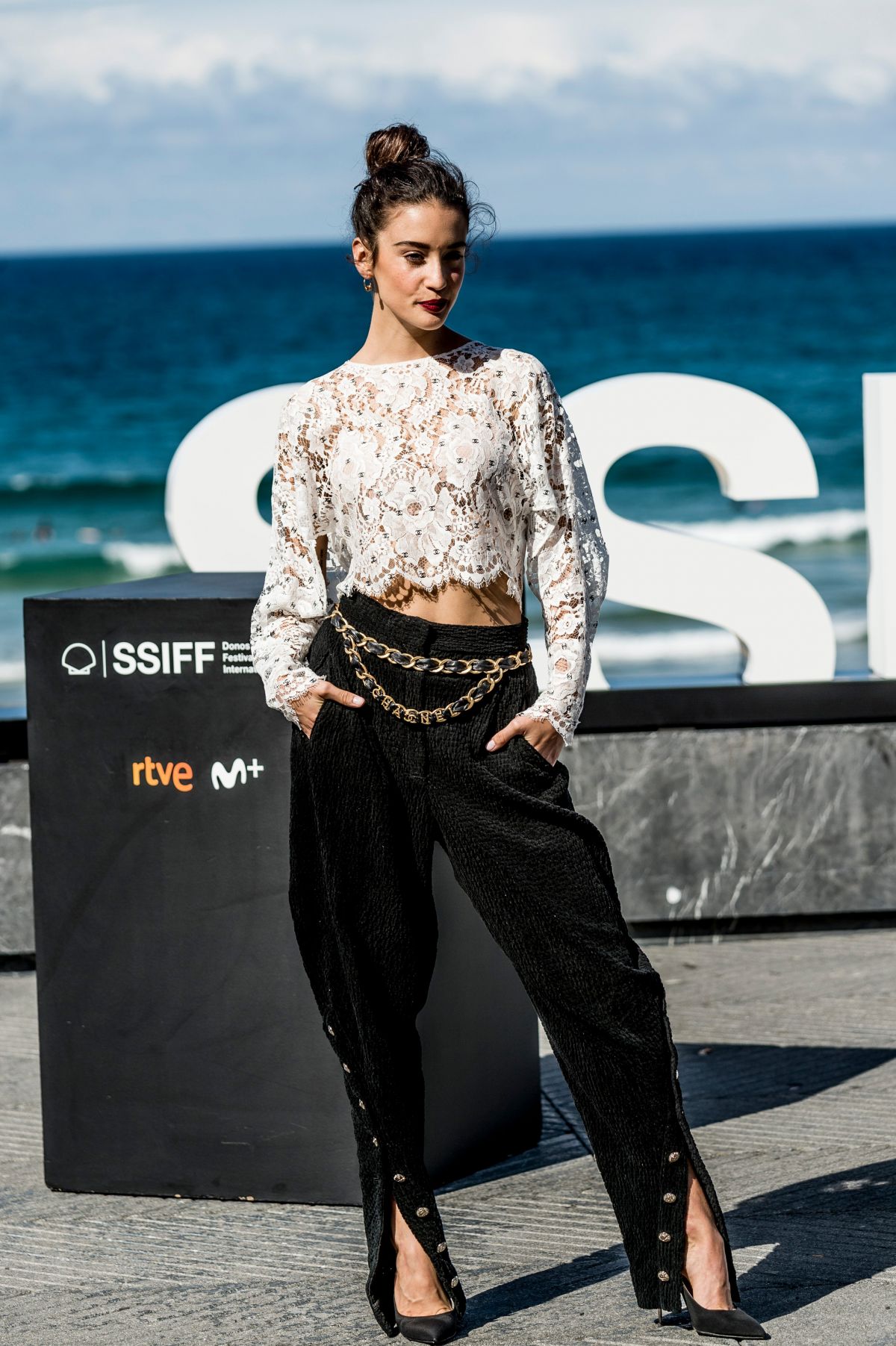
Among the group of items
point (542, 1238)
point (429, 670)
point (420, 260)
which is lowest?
point (542, 1238)

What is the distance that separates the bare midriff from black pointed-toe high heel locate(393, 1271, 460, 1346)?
51.4 inches

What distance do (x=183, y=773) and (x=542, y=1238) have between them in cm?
130

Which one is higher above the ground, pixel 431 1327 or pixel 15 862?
pixel 15 862

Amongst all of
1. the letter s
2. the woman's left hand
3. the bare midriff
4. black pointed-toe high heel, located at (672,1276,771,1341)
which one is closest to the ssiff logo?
the bare midriff

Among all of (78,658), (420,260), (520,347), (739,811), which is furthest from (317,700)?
(520,347)

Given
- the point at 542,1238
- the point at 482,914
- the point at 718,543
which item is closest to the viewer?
the point at 482,914

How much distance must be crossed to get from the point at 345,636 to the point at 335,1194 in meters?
1.46

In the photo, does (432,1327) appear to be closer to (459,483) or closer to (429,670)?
(429,670)

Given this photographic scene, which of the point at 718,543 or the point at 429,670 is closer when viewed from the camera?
the point at 429,670

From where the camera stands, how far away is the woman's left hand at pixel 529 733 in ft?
10.4

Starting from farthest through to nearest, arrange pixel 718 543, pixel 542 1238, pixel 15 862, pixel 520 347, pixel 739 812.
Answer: pixel 520 347
pixel 718 543
pixel 739 812
pixel 15 862
pixel 542 1238

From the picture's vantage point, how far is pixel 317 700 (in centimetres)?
326

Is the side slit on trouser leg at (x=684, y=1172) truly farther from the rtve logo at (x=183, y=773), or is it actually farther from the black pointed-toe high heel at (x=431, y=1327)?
the rtve logo at (x=183, y=773)

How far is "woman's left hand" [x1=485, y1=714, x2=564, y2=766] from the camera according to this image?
10.4ft
